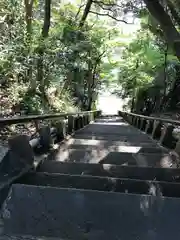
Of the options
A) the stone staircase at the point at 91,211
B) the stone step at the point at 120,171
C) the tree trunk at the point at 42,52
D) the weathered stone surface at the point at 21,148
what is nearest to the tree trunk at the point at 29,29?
the tree trunk at the point at 42,52

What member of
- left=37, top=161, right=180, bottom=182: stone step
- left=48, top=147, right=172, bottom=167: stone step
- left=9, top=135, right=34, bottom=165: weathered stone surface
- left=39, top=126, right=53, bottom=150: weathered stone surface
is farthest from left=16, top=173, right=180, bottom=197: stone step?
left=39, top=126, right=53, bottom=150: weathered stone surface

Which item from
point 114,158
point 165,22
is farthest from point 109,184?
point 165,22

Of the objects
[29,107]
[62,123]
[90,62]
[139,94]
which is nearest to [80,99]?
[90,62]

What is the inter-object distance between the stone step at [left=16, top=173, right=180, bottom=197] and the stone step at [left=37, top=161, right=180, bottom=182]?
48 centimetres

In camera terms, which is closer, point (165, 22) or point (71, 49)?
point (165, 22)

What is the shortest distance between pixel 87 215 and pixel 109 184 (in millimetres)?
538

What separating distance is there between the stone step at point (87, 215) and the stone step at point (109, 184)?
0.36 metres

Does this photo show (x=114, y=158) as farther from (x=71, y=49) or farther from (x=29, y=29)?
(x=71, y=49)

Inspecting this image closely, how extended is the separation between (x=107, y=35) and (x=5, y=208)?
1850 centimetres

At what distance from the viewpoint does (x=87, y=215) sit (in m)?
2.33

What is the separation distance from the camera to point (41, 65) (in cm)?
1089

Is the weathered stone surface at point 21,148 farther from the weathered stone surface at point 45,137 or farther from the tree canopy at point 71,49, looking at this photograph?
the tree canopy at point 71,49

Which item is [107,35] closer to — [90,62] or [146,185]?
[90,62]

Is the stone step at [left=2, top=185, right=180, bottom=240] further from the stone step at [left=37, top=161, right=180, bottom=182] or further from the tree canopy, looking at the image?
the tree canopy
